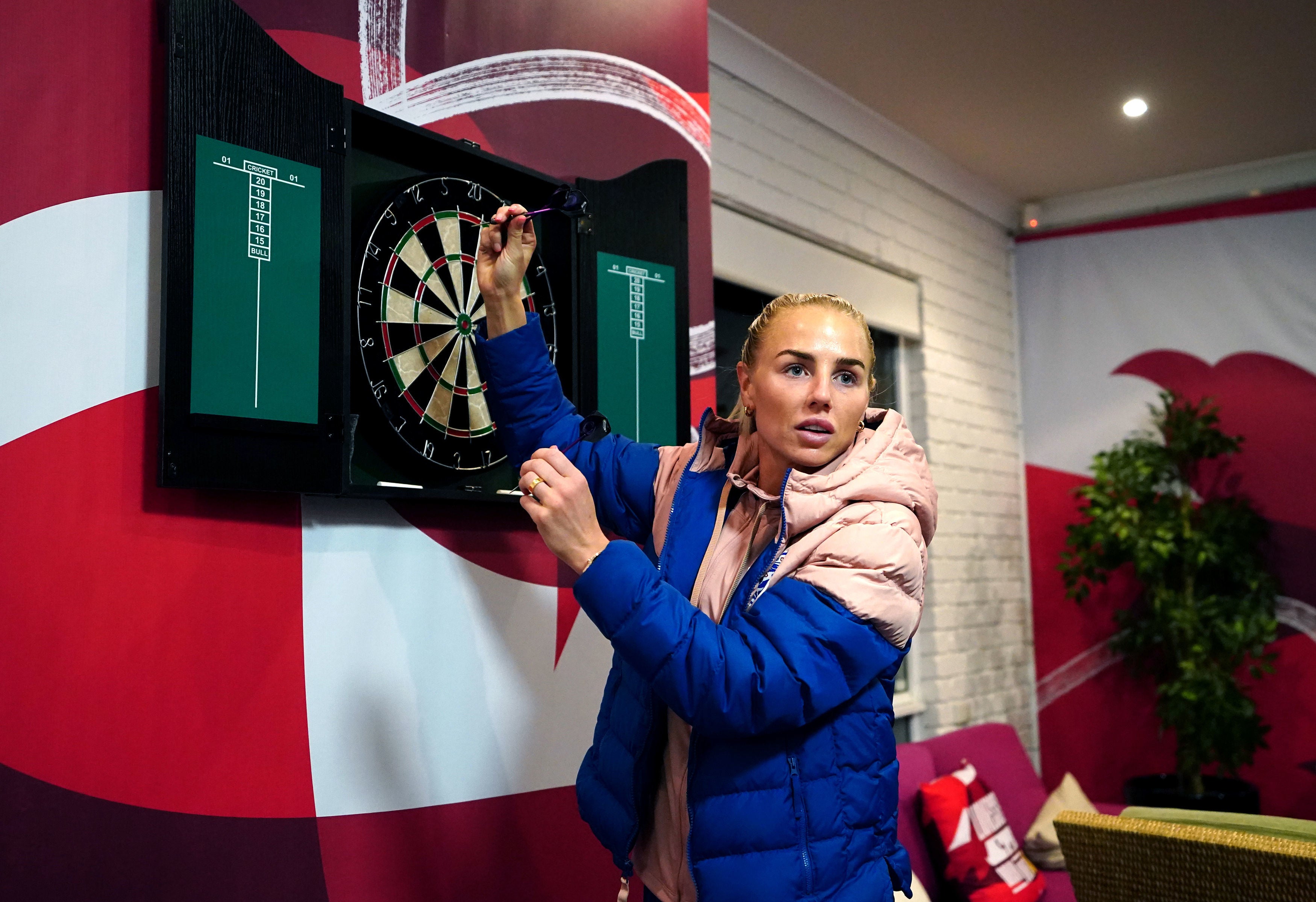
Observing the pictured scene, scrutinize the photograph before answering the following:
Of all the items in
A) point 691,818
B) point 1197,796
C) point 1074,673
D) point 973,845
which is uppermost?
point 691,818

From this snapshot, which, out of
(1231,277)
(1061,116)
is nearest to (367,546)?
(1061,116)

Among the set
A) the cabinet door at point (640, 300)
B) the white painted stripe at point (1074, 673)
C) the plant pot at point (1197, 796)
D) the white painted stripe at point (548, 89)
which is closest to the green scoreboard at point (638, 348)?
the cabinet door at point (640, 300)

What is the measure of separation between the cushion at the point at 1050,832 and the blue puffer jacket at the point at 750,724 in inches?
85.9

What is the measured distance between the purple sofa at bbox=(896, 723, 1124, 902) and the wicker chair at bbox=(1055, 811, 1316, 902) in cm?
80

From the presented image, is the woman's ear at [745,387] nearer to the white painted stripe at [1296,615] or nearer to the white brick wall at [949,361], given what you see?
the white brick wall at [949,361]

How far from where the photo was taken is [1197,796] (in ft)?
13.2

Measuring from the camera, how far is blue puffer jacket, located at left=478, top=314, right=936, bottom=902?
3.78 ft

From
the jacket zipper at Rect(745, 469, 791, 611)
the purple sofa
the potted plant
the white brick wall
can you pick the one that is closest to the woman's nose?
the jacket zipper at Rect(745, 469, 791, 611)

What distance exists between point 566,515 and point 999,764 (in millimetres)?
2847

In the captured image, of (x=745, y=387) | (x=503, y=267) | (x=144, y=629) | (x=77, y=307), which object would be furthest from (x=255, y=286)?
(x=745, y=387)

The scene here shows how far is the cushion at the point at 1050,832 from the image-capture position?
3.22 m

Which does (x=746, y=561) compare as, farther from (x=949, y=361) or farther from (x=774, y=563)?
(x=949, y=361)

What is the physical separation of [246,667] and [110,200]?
2.04 ft

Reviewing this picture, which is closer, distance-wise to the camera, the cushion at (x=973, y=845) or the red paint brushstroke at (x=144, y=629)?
the red paint brushstroke at (x=144, y=629)
